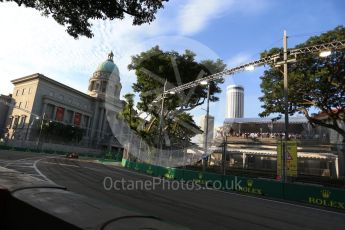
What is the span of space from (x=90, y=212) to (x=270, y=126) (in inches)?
1708

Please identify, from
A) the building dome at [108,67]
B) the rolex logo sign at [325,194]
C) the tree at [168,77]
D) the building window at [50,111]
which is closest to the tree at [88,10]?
the rolex logo sign at [325,194]

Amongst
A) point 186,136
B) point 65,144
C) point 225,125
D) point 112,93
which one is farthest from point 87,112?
point 225,125

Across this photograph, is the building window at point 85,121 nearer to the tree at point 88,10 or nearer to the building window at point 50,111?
the building window at point 50,111

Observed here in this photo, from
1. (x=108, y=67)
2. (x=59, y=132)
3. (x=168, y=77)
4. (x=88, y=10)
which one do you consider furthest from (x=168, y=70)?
(x=108, y=67)

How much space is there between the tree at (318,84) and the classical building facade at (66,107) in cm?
5762

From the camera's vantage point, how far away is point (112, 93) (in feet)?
316

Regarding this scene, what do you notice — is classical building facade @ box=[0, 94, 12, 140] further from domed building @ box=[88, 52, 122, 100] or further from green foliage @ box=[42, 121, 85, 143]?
domed building @ box=[88, 52, 122, 100]

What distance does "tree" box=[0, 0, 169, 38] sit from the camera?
8.38m

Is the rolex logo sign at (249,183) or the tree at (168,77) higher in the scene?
the tree at (168,77)

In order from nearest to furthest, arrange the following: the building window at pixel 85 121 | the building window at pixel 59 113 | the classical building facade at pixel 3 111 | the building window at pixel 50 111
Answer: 1. the building window at pixel 50 111
2. the building window at pixel 59 113
3. the classical building facade at pixel 3 111
4. the building window at pixel 85 121

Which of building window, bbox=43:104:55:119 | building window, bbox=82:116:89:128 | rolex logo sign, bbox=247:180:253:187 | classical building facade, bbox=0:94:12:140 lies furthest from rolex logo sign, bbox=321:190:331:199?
classical building facade, bbox=0:94:12:140

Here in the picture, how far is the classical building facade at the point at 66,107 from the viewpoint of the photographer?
2950 inches

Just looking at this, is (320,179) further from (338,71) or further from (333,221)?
Result: (333,221)

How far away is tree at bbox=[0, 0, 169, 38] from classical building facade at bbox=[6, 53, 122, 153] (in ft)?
195
